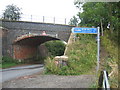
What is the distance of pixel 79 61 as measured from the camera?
8.54 meters

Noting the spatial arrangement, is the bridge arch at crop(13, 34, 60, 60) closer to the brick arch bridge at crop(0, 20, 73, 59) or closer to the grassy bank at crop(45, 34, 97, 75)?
the brick arch bridge at crop(0, 20, 73, 59)

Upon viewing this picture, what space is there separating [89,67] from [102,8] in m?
5.14

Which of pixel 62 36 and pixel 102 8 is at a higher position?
pixel 102 8

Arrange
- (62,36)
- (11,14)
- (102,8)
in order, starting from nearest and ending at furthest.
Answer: (102,8) < (62,36) < (11,14)

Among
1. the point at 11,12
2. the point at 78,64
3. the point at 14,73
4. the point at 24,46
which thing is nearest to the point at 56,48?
the point at 24,46

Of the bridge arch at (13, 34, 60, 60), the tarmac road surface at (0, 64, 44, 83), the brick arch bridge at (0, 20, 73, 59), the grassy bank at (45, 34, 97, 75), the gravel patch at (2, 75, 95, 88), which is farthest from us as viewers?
the bridge arch at (13, 34, 60, 60)

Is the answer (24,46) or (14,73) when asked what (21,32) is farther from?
(14,73)

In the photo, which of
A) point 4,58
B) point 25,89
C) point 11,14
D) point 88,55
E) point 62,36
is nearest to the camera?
point 25,89

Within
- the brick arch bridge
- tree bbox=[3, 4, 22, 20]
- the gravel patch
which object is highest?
tree bbox=[3, 4, 22, 20]

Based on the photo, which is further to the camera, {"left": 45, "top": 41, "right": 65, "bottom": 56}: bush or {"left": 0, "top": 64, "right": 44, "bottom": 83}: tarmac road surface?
{"left": 45, "top": 41, "right": 65, "bottom": 56}: bush

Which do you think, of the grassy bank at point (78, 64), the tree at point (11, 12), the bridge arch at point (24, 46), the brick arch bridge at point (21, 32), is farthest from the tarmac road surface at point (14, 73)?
the tree at point (11, 12)

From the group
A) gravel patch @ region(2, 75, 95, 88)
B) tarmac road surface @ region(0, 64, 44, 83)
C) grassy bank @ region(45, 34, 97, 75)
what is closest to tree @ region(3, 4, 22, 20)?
tarmac road surface @ region(0, 64, 44, 83)

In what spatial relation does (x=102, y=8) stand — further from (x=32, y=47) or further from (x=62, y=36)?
(x=32, y=47)

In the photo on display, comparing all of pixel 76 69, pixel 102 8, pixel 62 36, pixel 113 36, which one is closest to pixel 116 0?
pixel 102 8
